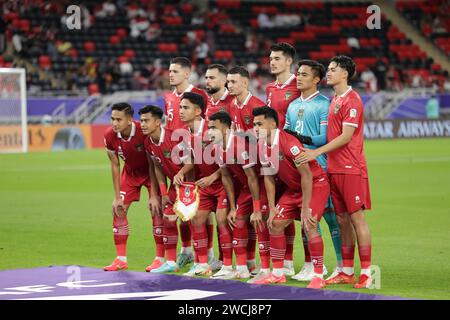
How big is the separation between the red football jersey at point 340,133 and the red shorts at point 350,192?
0.07m

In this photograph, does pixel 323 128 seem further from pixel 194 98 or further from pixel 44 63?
pixel 44 63

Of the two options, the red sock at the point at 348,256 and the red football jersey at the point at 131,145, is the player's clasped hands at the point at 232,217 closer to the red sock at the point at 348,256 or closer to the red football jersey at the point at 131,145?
the red sock at the point at 348,256

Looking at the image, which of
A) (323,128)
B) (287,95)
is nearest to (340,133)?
(323,128)

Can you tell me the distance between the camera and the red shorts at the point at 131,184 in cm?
1153

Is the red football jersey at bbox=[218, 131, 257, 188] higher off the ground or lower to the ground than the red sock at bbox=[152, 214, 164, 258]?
higher

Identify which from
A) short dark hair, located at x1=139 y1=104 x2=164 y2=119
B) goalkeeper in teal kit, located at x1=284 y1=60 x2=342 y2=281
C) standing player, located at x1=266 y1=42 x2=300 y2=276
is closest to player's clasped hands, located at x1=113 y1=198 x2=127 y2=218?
short dark hair, located at x1=139 y1=104 x2=164 y2=119

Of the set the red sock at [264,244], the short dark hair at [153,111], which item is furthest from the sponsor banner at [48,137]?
the red sock at [264,244]

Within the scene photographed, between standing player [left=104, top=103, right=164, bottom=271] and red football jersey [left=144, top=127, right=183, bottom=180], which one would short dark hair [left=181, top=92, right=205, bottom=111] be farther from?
standing player [left=104, top=103, right=164, bottom=271]

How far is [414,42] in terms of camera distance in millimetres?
48469

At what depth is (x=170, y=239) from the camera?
11195 mm

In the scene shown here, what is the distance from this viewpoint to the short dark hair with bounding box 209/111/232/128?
10398 mm
